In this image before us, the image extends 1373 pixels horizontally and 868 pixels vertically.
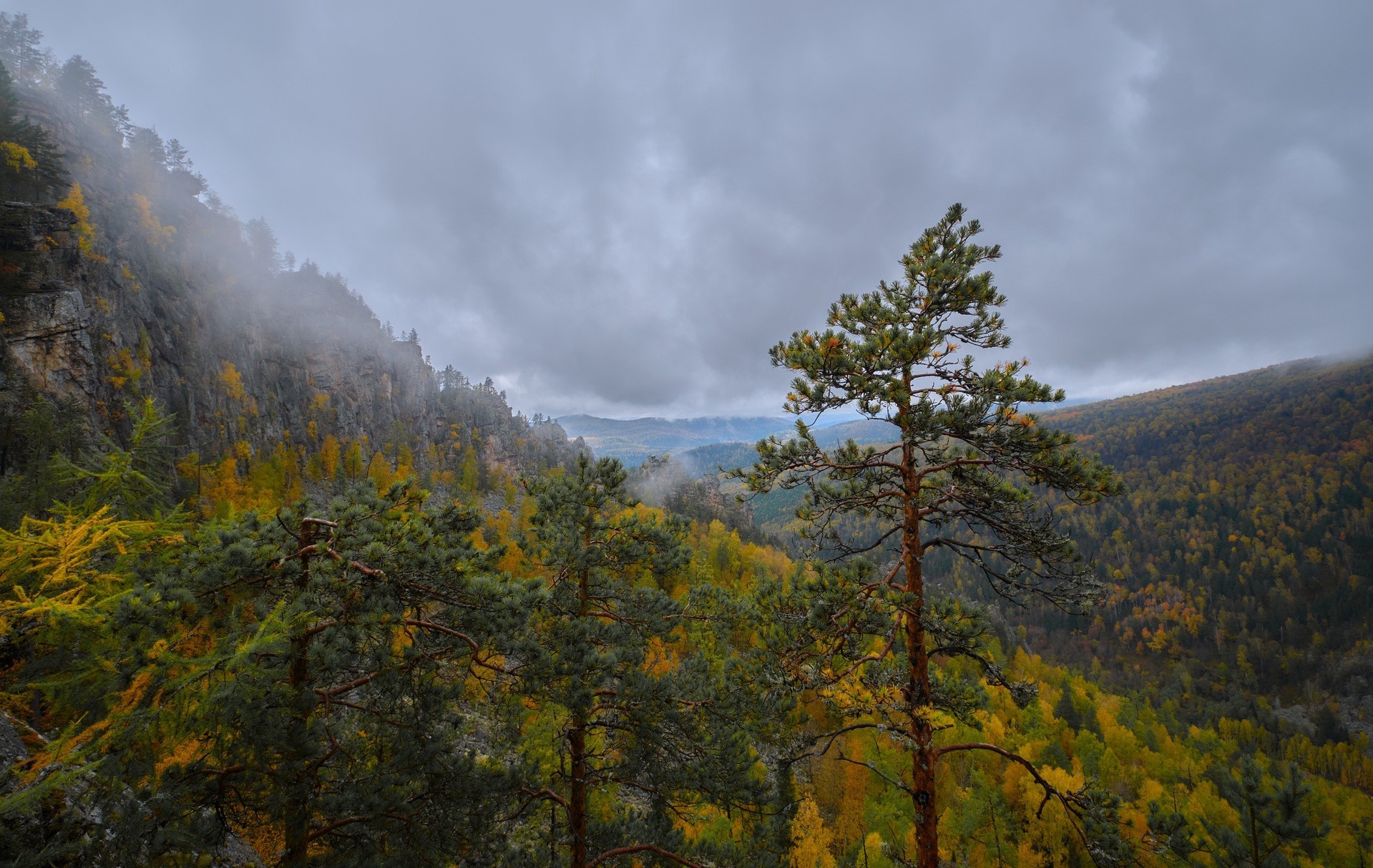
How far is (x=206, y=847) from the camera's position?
5051mm

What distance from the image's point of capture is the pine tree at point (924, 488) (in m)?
6.46

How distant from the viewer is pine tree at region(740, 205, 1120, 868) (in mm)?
6465

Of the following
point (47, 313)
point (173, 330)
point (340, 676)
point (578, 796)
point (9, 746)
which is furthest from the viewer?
point (173, 330)

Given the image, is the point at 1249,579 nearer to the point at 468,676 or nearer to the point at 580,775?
the point at 580,775

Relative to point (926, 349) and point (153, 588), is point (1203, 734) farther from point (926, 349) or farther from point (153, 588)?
point (153, 588)

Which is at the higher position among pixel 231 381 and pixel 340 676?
pixel 231 381

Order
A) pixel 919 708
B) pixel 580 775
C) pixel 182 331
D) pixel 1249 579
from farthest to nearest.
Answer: pixel 1249 579, pixel 182 331, pixel 580 775, pixel 919 708

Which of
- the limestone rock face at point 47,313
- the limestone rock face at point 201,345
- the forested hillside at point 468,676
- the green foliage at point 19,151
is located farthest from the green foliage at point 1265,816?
the green foliage at point 19,151

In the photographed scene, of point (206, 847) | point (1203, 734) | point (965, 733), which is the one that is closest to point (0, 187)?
point (206, 847)

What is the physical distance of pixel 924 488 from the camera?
7473 mm

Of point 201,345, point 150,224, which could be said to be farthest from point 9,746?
point 150,224

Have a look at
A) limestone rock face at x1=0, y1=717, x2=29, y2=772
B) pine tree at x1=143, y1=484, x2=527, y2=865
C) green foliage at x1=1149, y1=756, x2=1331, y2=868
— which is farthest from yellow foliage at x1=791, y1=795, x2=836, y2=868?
limestone rock face at x1=0, y1=717, x2=29, y2=772

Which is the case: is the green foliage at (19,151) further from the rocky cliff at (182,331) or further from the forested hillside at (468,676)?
the forested hillside at (468,676)

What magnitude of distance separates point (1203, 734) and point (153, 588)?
103386 millimetres
